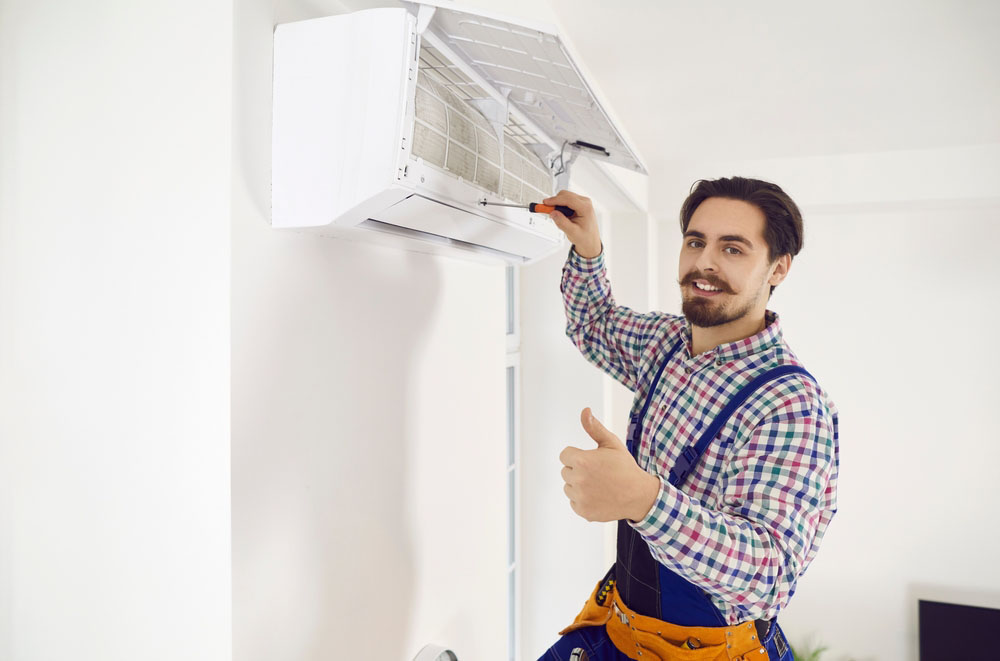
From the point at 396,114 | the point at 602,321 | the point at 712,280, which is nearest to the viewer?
the point at 396,114

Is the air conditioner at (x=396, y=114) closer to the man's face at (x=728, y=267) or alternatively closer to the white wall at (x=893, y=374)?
the man's face at (x=728, y=267)

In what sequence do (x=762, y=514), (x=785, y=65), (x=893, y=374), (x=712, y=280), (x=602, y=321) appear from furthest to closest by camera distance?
1. (x=893, y=374)
2. (x=785, y=65)
3. (x=602, y=321)
4. (x=712, y=280)
5. (x=762, y=514)

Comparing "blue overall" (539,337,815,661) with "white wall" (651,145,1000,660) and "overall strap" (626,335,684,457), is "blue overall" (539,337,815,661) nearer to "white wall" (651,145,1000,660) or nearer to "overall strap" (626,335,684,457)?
"overall strap" (626,335,684,457)

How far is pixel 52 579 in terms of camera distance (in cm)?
86

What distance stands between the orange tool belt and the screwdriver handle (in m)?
0.68

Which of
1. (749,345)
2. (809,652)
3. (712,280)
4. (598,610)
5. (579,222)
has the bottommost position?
(809,652)

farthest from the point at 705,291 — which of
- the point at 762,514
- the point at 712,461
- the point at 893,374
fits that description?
the point at 893,374

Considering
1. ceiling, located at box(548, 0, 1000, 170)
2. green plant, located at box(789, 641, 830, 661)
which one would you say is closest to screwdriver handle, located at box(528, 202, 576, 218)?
ceiling, located at box(548, 0, 1000, 170)

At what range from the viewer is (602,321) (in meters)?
1.40

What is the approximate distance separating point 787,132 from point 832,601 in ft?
8.05

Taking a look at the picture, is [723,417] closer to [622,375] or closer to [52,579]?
[622,375]

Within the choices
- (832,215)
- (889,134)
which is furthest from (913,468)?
(889,134)

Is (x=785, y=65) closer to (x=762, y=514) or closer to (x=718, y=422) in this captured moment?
(x=718, y=422)

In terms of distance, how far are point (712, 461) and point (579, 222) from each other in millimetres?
522
